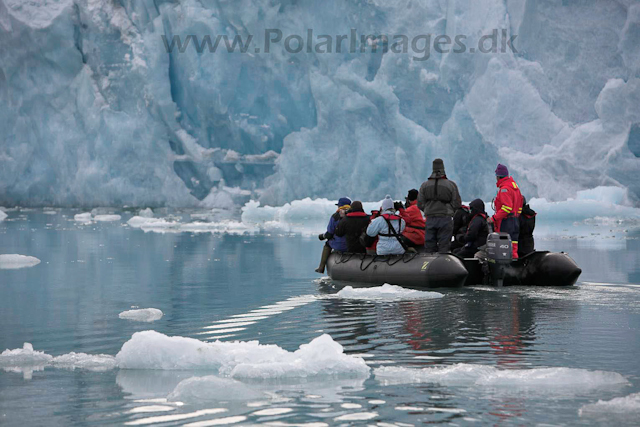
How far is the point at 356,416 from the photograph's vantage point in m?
4.31

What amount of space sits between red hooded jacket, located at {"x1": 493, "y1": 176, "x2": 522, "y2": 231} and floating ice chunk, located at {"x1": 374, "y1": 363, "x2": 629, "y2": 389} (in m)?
4.96

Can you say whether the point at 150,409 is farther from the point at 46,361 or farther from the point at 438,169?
the point at 438,169

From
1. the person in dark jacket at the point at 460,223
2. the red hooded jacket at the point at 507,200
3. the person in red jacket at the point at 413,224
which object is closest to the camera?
the red hooded jacket at the point at 507,200

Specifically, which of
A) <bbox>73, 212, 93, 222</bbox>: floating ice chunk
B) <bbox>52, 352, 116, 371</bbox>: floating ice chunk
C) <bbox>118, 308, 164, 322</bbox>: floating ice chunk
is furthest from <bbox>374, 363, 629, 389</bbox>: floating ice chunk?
<bbox>73, 212, 93, 222</bbox>: floating ice chunk

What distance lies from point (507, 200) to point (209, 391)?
6.21 metres

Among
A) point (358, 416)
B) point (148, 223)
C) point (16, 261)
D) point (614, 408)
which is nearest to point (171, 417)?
point (358, 416)

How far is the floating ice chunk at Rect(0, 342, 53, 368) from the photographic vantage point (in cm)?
567

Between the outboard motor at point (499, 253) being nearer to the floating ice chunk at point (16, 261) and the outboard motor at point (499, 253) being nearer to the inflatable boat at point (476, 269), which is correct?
the inflatable boat at point (476, 269)

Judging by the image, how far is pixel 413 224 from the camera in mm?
10938

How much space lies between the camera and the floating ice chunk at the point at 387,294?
9219 millimetres

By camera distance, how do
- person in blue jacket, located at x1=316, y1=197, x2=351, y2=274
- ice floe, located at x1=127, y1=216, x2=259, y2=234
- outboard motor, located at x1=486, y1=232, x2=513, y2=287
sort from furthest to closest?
ice floe, located at x1=127, y1=216, x2=259, y2=234 < person in blue jacket, located at x1=316, y1=197, x2=351, y2=274 < outboard motor, located at x1=486, y1=232, x2=513, y2=287

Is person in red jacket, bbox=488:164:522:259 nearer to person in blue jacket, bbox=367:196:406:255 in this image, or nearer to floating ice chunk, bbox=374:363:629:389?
person in blue jacket, bbox=367:196:406:255

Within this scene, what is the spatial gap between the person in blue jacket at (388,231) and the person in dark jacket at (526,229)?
5.00 feet

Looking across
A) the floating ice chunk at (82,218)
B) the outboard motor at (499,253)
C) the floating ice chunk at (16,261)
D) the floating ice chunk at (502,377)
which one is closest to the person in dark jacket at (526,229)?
the outboard motor at (499,253)
